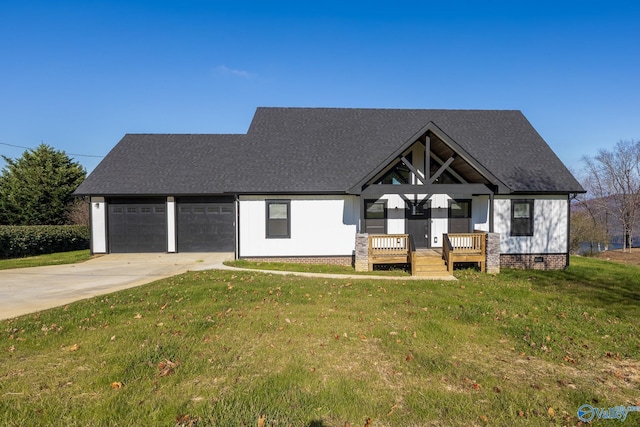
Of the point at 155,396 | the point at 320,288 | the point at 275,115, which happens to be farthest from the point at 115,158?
the point at 155,396

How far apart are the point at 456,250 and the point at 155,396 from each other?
1080cm

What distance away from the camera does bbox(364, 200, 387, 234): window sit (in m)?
13.7

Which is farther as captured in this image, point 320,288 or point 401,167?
point 401,167

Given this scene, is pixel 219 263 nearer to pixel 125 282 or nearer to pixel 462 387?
pixel 125 282

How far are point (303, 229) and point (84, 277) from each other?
7733 millimetres

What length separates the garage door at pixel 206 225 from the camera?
52.3ft

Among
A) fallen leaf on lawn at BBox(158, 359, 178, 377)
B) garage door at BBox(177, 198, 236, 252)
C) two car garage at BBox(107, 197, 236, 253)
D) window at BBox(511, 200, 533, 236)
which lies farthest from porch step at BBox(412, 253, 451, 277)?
garage door at BBox(177, 198, 236, 252)

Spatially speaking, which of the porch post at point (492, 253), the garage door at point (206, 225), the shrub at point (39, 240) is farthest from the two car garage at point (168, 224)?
the porch post at point (492, 253)

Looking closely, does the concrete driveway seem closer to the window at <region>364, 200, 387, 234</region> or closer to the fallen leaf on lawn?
the fallen leaf on lawn

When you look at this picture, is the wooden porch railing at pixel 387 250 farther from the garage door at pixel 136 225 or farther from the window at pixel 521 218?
the garage door at pixel 136 225

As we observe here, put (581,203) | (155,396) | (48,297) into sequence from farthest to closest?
1. (581,203)
2. (48,297)
3. (155,396)

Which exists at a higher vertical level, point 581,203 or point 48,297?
point 581,203

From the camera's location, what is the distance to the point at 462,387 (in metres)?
3.96

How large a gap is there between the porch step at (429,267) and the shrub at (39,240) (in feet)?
59.8
